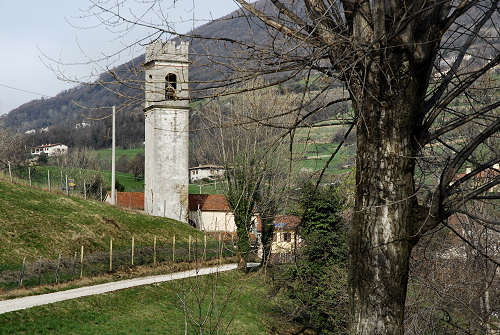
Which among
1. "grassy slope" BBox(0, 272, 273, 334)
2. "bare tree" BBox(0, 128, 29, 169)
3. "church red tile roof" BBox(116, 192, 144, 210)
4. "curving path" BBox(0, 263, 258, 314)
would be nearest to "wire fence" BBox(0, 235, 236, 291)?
"curving path" BBox(0, 263, 258, 314)

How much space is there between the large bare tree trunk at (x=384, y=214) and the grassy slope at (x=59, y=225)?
1840 cm

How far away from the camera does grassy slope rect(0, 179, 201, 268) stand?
2534 centimetres

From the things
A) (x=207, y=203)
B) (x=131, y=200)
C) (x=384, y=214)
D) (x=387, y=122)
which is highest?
(x=387, y=122)

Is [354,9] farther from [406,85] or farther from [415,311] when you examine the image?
[415,311]

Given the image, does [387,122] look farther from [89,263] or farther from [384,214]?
[89,263]

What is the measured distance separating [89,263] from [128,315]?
558 centimetres

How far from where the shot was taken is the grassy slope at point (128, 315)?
1694 cm

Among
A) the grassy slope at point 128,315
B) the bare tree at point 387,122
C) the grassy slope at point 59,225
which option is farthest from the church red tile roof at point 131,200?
the bare tree at point 387,122

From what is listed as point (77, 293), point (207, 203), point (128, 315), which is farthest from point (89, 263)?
point (207, 203)

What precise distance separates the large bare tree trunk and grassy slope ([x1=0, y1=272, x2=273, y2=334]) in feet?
37.4

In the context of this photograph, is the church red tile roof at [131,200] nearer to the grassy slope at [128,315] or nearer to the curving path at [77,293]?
the curving path at [77,293]

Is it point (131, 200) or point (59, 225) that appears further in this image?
point (131, 200)

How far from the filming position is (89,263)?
25.3 meters

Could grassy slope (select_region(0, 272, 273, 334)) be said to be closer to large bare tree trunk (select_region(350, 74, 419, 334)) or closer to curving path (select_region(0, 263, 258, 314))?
curving path (select_region(0, 263, 258, 314))
